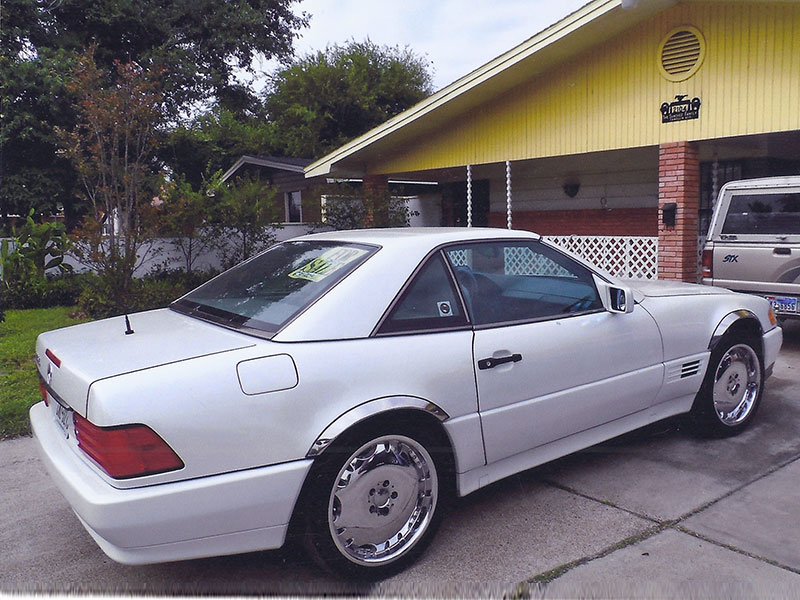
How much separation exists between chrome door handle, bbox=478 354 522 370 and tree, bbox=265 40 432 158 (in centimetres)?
2843

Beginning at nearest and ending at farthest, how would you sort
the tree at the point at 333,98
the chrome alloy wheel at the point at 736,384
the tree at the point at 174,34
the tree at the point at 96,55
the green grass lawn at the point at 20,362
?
the chrome alloy wheel at the point at 736,384 → the green grass lawn at the point at 20,362 → the tree at the point at 96,55 → the tree at the point at 174,34 → the tree at the point at 333,98

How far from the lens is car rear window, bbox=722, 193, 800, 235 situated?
729 cm

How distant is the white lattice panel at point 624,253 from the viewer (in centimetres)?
1105

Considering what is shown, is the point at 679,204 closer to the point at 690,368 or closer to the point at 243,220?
the point at 690,368

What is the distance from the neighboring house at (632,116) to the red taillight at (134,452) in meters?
8.82

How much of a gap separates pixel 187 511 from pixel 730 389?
398 centimetres

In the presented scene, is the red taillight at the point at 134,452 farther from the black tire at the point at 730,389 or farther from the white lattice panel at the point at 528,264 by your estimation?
the black tire at the point at 730,389

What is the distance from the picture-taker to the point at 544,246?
4.06 m

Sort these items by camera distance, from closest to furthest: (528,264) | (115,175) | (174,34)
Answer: (528,264), (115,175), (174,34)

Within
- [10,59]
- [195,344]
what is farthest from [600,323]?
[10,59]

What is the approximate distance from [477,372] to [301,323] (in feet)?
3.05

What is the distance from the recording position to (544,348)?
3.63 meters

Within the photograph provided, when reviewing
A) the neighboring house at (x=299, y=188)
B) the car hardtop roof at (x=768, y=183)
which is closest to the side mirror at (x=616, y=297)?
the car hardtop roof at (x=768, y=183)

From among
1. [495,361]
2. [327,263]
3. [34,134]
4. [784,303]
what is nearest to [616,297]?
[495,361]
